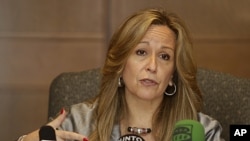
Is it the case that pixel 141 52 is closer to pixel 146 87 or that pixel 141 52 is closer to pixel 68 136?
pixel 146 87

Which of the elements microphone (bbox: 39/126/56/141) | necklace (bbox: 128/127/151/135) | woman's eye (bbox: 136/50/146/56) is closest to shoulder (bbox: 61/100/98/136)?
necklace (bbox: 128/127/151/135)

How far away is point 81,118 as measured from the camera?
2025 mm

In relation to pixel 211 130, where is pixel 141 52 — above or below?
above

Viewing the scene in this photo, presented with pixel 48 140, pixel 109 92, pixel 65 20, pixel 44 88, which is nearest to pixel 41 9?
pixel 65 20

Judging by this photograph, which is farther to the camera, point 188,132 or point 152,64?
point 152,64

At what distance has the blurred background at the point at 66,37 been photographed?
2.77 metres

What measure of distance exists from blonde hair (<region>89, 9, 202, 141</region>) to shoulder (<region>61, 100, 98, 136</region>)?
1.4 inches

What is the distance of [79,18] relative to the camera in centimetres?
278

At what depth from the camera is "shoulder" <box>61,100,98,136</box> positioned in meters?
2.00

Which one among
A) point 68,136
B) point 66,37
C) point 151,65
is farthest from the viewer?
point 66,37

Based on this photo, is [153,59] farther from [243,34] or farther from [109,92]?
[243,34]

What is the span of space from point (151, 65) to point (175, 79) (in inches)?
7.3

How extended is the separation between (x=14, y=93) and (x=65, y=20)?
476 mm

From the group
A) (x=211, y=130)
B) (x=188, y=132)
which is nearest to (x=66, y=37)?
(x=211, y=130)
